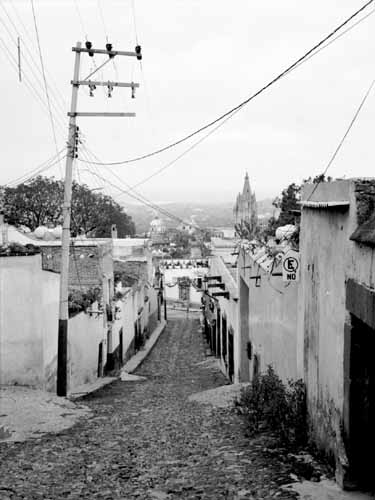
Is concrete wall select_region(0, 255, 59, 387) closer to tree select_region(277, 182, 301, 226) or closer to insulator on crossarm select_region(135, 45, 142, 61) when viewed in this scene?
insulator on crossarm select_region(135, 45, 142, 61)

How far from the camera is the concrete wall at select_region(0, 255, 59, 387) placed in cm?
1395

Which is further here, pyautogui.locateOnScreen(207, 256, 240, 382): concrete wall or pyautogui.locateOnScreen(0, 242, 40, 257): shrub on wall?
pyautogui.locateOnScreen(207, 256, 240, 382): concrete wall

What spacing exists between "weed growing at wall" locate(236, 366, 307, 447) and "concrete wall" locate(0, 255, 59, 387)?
537 cm

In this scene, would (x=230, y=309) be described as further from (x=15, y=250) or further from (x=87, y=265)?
(x=15, y=250)

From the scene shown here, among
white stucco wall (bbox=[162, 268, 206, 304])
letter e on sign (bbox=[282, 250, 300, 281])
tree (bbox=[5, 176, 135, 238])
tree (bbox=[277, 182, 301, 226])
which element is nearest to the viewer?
letter e on sign (bbox=[282, 250, 300, 281])

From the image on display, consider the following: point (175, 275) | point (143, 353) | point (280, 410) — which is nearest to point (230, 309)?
point (143, 353)

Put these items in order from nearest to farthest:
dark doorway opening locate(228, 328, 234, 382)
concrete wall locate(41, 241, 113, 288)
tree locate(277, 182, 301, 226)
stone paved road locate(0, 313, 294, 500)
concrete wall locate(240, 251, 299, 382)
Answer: stone paved road locate(0, 313, 294, 500) → concrete wall locate(240, 251, 299, 382) → dark doorway opening locate(228, 328, 234, 382) → concrete wall locate(41, 241, 113, 288) → tree locate(277, 182, 301, 226)

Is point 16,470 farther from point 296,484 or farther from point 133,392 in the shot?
point 133,392

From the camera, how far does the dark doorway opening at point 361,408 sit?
20.1 feet

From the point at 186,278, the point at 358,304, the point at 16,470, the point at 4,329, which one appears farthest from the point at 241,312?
the point at 186,278

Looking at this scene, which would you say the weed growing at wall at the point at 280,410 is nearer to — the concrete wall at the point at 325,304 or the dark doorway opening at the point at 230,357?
the concrete wall at the point at 325,304

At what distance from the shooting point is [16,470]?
8219 millimetres

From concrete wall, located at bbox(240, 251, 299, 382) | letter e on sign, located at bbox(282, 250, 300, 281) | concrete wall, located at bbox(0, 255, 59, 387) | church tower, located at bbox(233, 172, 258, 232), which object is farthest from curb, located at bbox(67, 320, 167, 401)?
church tower, located at bbox(233, 172, 258, 232)

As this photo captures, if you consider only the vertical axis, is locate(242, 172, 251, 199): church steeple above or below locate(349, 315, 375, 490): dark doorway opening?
above
